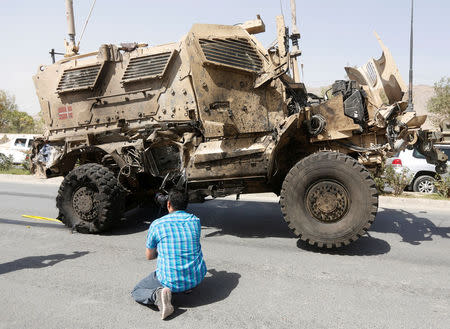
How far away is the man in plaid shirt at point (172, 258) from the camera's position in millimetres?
3586

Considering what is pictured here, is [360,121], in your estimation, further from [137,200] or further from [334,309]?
[137,200]

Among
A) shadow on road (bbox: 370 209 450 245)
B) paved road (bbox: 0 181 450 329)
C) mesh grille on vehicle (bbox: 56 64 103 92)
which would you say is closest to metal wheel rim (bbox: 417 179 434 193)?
shadow on road (bbox: 370 209 450 245)

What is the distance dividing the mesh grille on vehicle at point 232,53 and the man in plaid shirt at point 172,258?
2930 mm

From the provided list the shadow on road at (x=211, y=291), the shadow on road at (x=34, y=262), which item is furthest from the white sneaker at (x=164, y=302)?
the shadow on road at (x=34, y=262)

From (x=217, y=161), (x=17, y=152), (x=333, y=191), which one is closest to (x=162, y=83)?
(x=217, y=161)

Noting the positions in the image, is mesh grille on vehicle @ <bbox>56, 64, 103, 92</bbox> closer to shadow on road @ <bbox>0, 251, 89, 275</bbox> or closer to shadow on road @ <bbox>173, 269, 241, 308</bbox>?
shadow on road @ <bbox>0, 251, 89, 275</bbox>

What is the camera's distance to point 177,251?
11.9ft

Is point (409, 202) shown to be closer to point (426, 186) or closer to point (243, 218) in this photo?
→ point (426, 186)

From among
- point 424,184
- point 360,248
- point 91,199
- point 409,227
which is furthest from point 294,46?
point 424,184

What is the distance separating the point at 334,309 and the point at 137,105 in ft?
15.5

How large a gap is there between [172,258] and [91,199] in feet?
11.5

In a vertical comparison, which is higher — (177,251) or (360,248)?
(177,251)

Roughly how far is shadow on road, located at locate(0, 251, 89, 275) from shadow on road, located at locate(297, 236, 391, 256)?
133 inches

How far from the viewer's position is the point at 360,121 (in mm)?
5633
